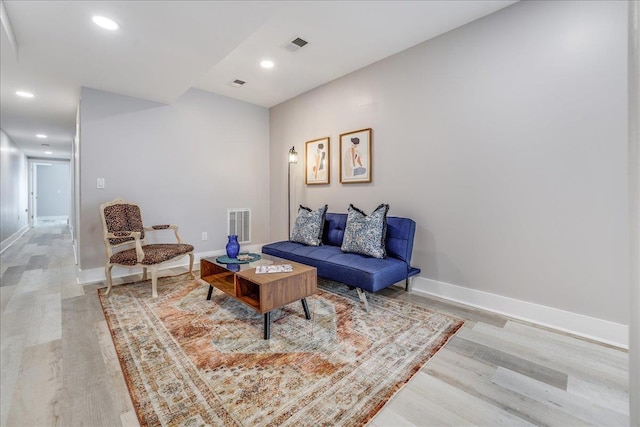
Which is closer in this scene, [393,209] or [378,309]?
[378,309]

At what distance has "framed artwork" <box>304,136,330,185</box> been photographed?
404 centimetres

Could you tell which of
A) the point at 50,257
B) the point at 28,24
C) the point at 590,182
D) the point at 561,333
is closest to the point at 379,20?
the point at 590,182

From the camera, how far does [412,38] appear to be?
292cm

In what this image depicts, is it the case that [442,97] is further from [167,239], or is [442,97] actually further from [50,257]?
[50,257]

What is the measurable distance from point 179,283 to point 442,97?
11.2ft

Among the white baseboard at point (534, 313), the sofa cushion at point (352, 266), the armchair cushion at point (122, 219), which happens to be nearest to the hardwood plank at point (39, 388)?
the armchair cushion at point (122, 219)

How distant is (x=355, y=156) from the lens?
144 inches

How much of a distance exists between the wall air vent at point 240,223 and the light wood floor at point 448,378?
7.49ft

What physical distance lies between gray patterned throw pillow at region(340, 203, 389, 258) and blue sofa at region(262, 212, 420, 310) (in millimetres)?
69

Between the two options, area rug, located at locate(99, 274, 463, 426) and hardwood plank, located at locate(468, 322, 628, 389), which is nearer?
area rug, located at locate(99, 274, 463, 426)

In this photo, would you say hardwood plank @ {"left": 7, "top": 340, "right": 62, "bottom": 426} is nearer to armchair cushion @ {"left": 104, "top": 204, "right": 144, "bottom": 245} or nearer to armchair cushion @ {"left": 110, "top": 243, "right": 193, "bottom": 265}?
armchair cushion @ {"left": 110, "top": 243, "right": 193, "bottom": 265}

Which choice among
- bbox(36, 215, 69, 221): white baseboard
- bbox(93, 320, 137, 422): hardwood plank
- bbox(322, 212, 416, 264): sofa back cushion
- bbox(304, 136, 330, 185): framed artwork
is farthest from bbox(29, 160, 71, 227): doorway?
bbox(322, 212, 416, 264): sofa back cushion

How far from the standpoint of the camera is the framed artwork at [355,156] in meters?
3.51

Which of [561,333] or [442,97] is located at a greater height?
[442,97]
